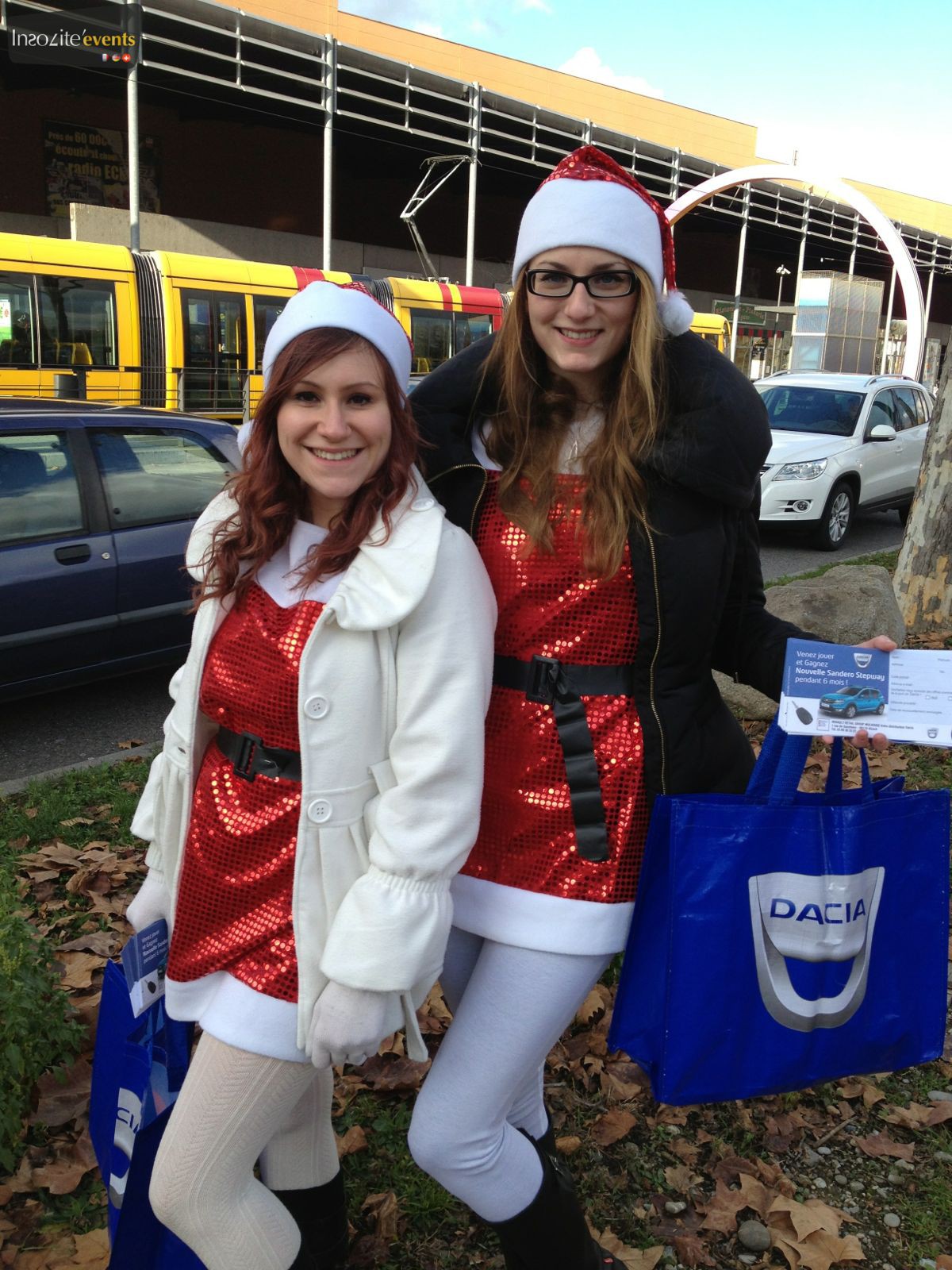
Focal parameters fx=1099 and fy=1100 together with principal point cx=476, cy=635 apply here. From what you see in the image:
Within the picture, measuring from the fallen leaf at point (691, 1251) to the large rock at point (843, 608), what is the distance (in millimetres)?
4262

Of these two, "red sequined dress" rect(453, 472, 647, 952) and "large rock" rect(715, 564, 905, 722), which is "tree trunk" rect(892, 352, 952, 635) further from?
"red sequined dress" rect(453, 472, 647, 952)

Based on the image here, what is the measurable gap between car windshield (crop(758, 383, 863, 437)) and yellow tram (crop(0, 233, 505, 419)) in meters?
5.85

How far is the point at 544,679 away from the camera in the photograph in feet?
5.93

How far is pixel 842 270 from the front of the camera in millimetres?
46281

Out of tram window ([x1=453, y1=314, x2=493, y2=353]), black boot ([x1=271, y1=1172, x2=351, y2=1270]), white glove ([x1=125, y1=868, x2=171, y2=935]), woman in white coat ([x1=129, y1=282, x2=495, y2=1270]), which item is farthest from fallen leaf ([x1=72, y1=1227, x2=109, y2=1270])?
tram window ([x1=453, y1=314, x2=493, y2=353])

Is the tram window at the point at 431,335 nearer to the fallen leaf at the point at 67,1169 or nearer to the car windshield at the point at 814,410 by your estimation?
the car windshield at the point at 814,410

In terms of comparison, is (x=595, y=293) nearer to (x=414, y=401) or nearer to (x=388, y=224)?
(x=414, y=401)

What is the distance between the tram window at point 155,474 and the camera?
19.8ft

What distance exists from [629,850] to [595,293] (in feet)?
3.06

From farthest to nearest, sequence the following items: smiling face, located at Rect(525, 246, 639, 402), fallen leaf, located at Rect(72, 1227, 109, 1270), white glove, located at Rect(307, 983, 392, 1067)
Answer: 1. fallen leaf, located at Rect(72, 1227, 109, 1270)
2. smiling face, located at Rect(525, 246, 639, 402)
3. white glove, located at Rect(307, 983, 392, 1067)

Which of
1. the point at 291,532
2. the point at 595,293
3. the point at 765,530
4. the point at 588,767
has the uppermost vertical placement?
the point at 595,293

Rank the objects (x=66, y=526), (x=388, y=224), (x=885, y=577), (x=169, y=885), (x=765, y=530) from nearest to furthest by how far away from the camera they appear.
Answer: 1. (x=169, y=885)
2. (x=66, y=526)
3. (x=885, y=577)
4. (x=765, y=530)
5. (x=388, y=224)

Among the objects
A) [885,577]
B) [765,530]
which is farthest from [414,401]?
[765,530]

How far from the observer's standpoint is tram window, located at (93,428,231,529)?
19.8 ft
